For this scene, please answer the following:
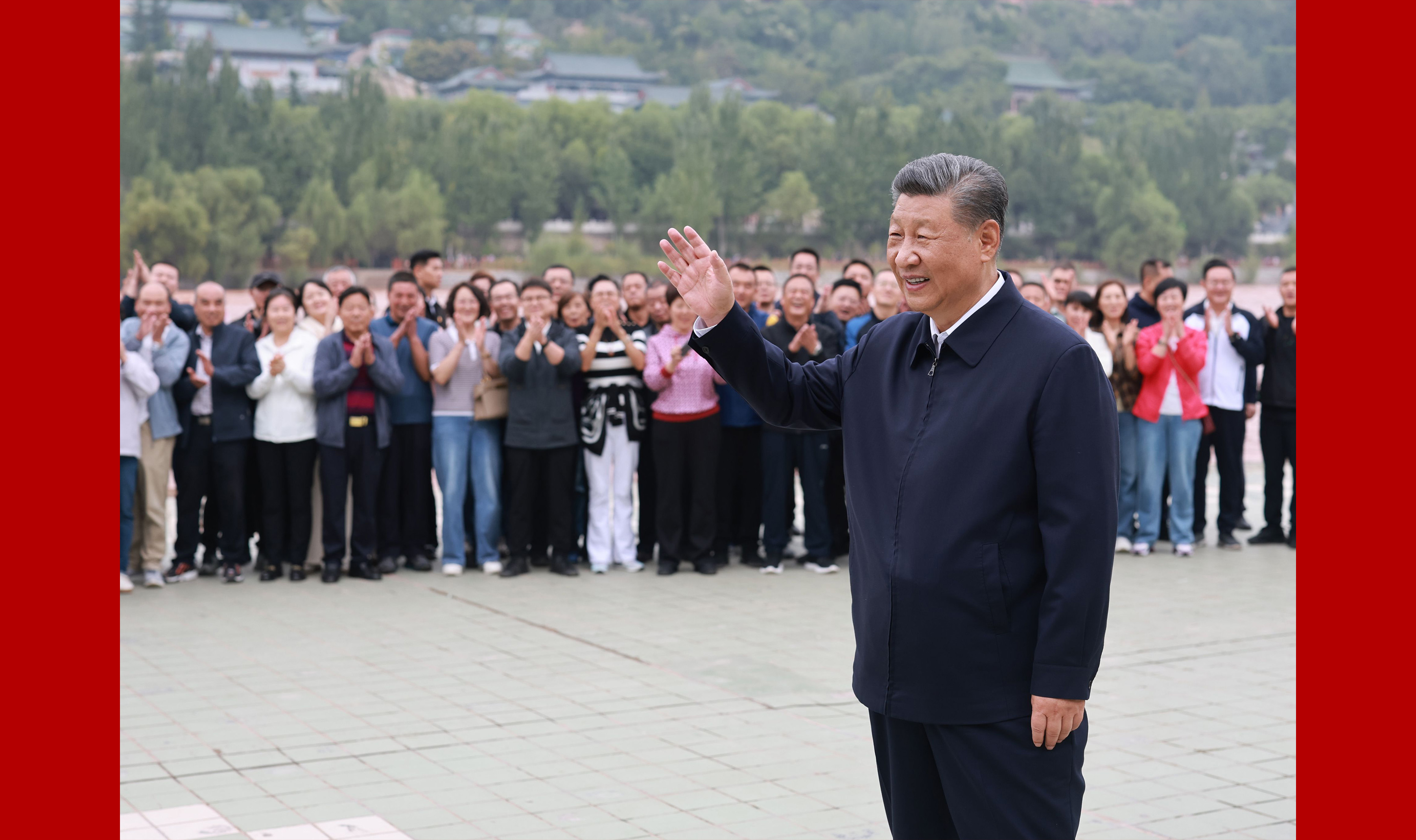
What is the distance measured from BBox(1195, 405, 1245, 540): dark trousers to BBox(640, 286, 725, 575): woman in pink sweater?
3.51 meters

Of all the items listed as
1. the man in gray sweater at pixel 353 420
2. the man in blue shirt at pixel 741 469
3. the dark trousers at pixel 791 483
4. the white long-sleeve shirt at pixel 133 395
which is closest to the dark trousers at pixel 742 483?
the man in blue shirt at pixel 741 469

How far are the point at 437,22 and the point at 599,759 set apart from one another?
109 m

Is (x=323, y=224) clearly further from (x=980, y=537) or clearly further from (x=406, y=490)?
(x=980, y=537)

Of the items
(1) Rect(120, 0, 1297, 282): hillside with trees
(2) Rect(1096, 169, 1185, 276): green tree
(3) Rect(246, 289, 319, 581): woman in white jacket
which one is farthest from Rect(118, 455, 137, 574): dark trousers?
(2) Rect(1096, 169, 1185, 276): green tree

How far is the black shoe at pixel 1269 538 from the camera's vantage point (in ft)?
34.6

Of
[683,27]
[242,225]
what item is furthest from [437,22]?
[242,225]

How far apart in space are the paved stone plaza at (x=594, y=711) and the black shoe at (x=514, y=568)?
12cm

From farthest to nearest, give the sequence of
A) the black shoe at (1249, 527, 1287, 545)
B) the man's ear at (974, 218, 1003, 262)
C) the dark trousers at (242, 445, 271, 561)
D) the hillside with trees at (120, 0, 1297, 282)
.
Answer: the hillside with trees at (120, 0, 1297, 282) → the black shoe at (1249, 527, 1287, 545) → the dark trousers at (242, 445, 271, 561) → the man's ear at (974, 218, 1003, 262)

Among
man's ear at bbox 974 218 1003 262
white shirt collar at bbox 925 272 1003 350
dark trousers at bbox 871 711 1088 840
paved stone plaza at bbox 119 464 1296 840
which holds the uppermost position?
man's ear at bbox 974 218 1003 262

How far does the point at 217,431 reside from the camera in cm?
891

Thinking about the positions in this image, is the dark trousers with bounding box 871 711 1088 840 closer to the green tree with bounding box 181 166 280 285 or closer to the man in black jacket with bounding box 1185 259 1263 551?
the man in black jacket with bounding box 1185 259 1263 551

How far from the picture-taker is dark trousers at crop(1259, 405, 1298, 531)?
10508 millimetres

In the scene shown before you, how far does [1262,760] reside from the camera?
5.36 metres

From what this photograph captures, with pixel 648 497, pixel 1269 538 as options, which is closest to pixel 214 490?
pixel 648 497
